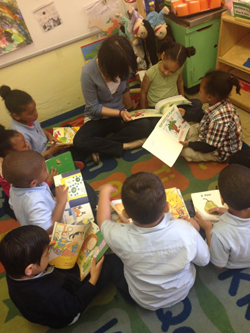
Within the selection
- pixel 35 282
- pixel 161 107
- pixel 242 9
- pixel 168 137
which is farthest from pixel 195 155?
pixel 35 282

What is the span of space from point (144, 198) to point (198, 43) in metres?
1.84

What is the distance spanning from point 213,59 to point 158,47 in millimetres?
511

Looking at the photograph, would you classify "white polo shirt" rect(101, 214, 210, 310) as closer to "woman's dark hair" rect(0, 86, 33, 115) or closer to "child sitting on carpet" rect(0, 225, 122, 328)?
"child sitting on carpet" rect(0, 225, 122, 328)

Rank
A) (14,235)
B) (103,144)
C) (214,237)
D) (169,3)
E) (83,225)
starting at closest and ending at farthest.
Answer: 1. (14,235)
2. (214,237)
3. (83,225)
4. (103,144)
5. (169,3)

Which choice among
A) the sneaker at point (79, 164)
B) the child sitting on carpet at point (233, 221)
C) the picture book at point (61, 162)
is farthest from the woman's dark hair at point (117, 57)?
the child sitting on carpet at point (233, 221)

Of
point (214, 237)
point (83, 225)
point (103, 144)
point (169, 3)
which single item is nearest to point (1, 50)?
point (103, 144)

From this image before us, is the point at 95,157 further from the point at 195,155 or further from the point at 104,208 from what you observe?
→ the point at 104,208

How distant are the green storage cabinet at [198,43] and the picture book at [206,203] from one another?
1306mm

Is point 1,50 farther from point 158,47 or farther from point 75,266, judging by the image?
point 75,266

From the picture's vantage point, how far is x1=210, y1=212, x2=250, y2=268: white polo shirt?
43.6 inches

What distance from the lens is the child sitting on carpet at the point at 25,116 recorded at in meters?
1.71

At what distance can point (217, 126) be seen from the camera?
1.72 meters

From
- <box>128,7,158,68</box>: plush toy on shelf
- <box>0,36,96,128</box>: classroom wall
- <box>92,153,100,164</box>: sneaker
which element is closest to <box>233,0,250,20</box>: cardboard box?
<box>128,7,158,68</box>: plush toy on shelf

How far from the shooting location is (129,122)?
7.14 ft
